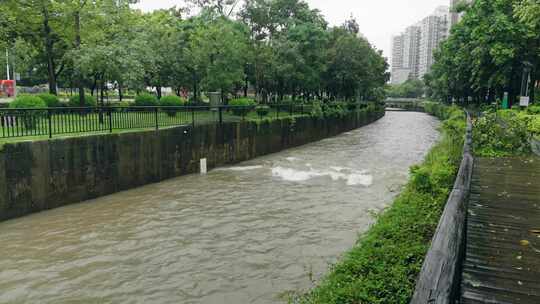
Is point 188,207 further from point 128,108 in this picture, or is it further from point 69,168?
point 128,108

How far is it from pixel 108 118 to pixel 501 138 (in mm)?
15547

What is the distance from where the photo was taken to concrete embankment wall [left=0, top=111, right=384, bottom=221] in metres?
11.4

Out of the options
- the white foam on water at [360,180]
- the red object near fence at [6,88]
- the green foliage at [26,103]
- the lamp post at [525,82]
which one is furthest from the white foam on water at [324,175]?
the red object near fence at [6,88]

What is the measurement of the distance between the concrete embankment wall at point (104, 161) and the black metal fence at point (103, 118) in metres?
0.60

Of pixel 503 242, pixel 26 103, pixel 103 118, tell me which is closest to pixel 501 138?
pixel 503 242

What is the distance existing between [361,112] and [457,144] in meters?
36.4

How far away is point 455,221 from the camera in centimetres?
457

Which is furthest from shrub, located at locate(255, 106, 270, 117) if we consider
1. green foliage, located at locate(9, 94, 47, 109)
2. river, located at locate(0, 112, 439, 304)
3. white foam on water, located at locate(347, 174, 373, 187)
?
green foliage, located at locate(9, 94, 47, 109)

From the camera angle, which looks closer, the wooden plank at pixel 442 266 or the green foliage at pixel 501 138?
the wooden plank at pixel 442 266

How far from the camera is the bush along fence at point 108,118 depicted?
12408 mm

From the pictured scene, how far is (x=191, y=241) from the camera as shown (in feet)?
31.4

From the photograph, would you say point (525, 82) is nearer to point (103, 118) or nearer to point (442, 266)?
point (103, 118)

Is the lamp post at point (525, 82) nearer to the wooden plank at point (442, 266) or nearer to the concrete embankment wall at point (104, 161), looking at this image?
the concrete embankment wall at point (104, 161)

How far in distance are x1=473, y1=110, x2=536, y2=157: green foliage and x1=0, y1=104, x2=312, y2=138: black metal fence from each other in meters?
12.0
